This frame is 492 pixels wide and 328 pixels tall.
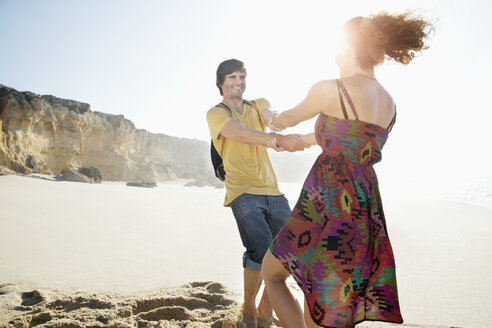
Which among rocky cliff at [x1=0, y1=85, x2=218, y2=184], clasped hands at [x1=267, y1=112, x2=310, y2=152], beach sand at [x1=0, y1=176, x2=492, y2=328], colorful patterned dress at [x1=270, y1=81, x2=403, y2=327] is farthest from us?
rocky cliff at [x1=0, y1=85, x2=218, y2=184]

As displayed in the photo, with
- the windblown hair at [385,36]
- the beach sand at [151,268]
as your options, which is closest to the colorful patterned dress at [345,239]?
the windblown hair at [385,36]

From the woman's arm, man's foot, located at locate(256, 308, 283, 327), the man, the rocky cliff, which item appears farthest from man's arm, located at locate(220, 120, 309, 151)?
the rocky cliff

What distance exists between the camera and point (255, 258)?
2.63 meters

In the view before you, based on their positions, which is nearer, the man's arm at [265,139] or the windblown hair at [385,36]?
the windblown hair at [385,36]

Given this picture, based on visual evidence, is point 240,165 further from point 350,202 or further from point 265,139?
point 350,202

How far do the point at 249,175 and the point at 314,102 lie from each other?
116 centimetres

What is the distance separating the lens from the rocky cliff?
2092 cm

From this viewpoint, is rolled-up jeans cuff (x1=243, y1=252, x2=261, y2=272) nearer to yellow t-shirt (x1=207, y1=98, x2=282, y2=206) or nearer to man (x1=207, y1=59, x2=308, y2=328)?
man (x1=207, y1=59, x2=308, y2=328)

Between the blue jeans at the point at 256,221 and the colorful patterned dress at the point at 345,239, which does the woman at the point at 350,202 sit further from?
Answer: the blue jeans at the point at 256,221

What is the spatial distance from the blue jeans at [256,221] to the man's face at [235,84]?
3.26 ft

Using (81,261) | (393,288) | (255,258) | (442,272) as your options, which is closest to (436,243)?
(442,272)

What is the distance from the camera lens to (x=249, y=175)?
8.97ft

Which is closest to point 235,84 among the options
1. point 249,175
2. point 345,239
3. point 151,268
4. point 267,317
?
point 249,175

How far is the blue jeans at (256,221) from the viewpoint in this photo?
258 centimetres
